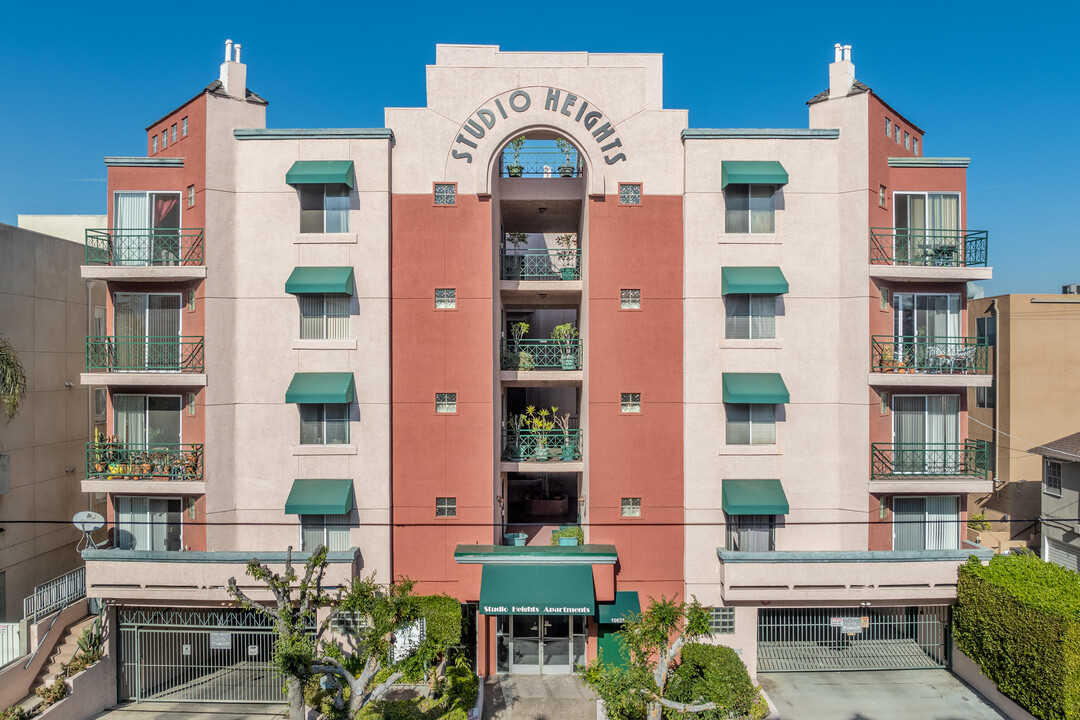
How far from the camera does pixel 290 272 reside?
65.0ft

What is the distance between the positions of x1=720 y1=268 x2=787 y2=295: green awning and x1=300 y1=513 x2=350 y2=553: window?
48.5 ft

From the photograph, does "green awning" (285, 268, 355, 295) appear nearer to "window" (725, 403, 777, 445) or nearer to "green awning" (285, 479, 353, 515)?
"green awning" (285, 479, 353, 515)

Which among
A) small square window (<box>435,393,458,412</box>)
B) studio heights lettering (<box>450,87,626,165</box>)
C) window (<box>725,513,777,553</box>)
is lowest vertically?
window (<box>725,513,777,553</box>)

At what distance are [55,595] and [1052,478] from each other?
3931cm

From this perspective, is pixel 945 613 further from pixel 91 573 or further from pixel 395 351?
pixel 91 573

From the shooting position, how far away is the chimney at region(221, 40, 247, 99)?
1983 centimetres

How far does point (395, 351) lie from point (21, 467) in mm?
15335

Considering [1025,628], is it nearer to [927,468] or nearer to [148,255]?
[927,468]

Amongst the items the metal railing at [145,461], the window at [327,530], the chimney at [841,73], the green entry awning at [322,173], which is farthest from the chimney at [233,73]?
the chimney at [841,73]

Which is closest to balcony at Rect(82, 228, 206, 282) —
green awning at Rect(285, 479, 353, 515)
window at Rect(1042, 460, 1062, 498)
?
green awning at Rect(285, 479, 353, 515)

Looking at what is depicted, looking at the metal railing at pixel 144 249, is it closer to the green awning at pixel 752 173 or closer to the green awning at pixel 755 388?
the green awning at pixel 752 173

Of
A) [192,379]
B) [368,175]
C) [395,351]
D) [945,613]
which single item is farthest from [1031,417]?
[192,379]

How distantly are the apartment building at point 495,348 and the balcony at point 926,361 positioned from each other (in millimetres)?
116

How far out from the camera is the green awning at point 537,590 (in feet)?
60.1
